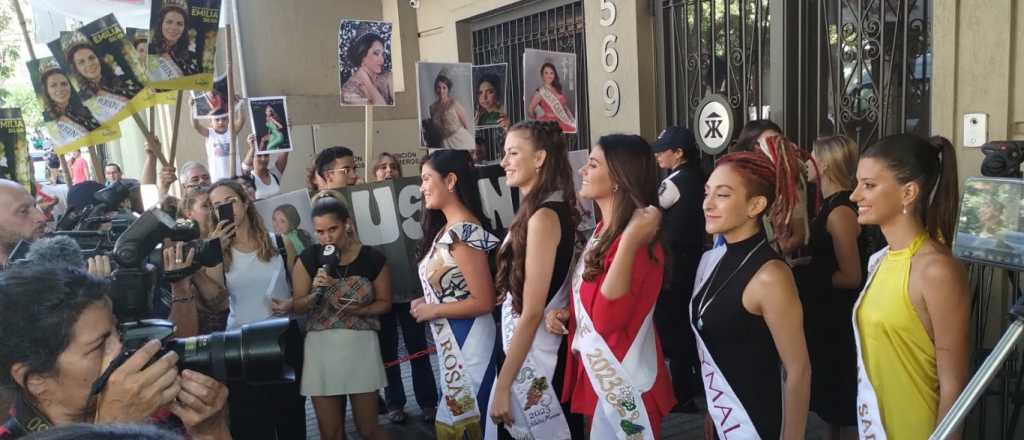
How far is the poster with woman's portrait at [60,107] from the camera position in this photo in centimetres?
443

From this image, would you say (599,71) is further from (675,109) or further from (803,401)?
(803,401)

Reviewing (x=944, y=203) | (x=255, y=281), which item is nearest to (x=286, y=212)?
(x=255, y=281)

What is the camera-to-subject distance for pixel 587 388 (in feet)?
8.30

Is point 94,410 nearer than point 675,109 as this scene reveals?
Yes

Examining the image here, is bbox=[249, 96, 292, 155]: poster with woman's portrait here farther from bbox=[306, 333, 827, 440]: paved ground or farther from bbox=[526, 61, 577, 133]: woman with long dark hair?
bbox=[306, 333, 827, 440]: paved ground

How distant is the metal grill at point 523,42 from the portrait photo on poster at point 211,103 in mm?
2554

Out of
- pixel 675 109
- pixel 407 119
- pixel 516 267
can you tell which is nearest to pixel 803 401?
pixel 516 267

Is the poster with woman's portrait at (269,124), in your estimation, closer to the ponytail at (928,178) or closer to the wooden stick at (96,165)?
the wooden stick at (96,165)

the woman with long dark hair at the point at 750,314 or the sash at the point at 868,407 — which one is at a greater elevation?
the woman with long dark hair at the point at 750,314

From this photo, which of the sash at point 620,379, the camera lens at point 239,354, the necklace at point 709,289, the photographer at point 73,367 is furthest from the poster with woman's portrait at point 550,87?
the photographer at point 73,367

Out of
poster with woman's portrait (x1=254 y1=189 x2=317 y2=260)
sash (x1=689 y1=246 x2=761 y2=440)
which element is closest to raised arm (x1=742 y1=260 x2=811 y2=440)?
sash (x1=689 y1=246 x2=761 y2=440)

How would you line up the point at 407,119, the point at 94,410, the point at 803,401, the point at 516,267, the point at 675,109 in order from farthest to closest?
the point at 407,119, the point at 675,109, the point at 516,267, the point at 803,401, the point at 94,410

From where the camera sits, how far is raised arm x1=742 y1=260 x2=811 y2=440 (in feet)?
6.76

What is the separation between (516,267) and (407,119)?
7.29 meters
